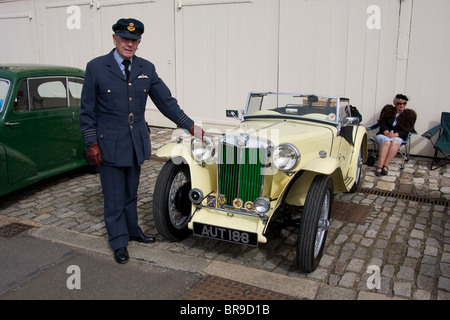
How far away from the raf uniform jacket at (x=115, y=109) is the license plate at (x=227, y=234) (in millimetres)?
869

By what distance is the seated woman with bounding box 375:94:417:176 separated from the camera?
663cm

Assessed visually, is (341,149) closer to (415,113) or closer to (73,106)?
(415,113)

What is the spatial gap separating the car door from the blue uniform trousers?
1959mm

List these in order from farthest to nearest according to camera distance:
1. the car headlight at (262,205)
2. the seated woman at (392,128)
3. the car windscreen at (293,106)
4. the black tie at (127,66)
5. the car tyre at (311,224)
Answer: the seated woman at (392,128) → the car windscreen at (293,106) → the black tie at (127,66) → the car headlight at (262,205) → the car tyre at (311,224)

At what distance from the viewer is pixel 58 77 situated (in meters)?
5.99

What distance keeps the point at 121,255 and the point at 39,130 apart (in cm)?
264

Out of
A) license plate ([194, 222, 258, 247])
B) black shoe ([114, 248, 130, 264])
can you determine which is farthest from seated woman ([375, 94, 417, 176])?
black shoe ([114, 248, 130, 264])

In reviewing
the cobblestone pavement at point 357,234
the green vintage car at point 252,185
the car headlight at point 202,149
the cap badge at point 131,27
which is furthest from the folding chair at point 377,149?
the cap badge at point 131,27

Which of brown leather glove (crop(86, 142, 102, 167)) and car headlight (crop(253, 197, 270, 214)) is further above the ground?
brown leather glove (crop(86, 142, 102, 167))

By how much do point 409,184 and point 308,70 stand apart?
3.01 m

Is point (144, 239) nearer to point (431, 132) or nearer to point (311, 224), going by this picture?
point (311, 224)

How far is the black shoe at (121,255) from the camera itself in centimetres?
379

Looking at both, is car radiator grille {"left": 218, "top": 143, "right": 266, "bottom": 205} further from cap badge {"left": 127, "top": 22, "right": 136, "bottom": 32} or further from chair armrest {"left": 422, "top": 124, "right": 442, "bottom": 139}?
chair armrest {"left": 422, "top": 124, "right": 442, "bottom": 139}

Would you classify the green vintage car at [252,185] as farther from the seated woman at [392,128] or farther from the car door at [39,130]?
the seated woman at [392,128]
